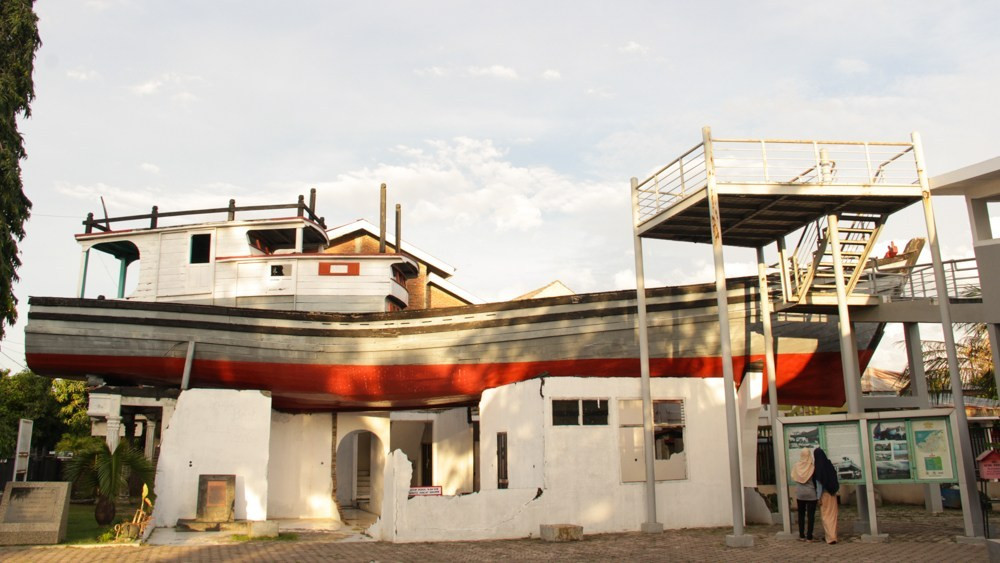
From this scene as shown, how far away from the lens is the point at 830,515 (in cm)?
1220

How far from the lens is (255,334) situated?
63.8 ft

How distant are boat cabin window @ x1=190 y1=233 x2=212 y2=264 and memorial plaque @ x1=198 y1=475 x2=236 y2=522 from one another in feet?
23.3

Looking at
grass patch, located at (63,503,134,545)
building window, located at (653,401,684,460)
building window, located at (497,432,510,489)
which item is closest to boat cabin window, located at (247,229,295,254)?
grass patch, located at (63,503,134,545)

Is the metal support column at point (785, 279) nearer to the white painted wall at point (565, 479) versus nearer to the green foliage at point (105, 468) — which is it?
the white painted wall at point (565, 479)

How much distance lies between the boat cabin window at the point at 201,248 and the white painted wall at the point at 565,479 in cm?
1033

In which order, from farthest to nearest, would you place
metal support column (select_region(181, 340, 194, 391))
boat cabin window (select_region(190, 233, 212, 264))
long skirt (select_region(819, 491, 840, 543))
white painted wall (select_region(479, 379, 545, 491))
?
1. boat cabin window (select_region(190, 233, 212, 264))
2. metal support column (select_region(181, 340, 194, 391))
3. white painted wall (select_region(479, 379, 545, 491))
4. long skirt (select_region(819, 491, 840, 543))

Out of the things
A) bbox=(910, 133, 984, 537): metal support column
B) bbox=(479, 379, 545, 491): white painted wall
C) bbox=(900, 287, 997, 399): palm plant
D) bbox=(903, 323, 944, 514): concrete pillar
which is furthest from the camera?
bbox=(900, 287, 997, 399): palm plant

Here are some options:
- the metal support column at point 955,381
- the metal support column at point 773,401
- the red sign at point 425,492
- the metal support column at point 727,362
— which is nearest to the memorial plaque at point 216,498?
the red sign at point 425,492

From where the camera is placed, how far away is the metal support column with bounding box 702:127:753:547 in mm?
12539

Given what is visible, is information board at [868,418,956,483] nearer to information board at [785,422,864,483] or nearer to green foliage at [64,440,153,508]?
information board at [785,422,864,483]

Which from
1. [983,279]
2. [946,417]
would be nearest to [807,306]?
[983,279]

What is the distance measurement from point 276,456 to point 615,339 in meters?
10.2

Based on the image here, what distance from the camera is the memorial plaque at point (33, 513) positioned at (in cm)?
1346

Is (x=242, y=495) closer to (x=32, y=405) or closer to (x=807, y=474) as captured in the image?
(x=807, y=474)
